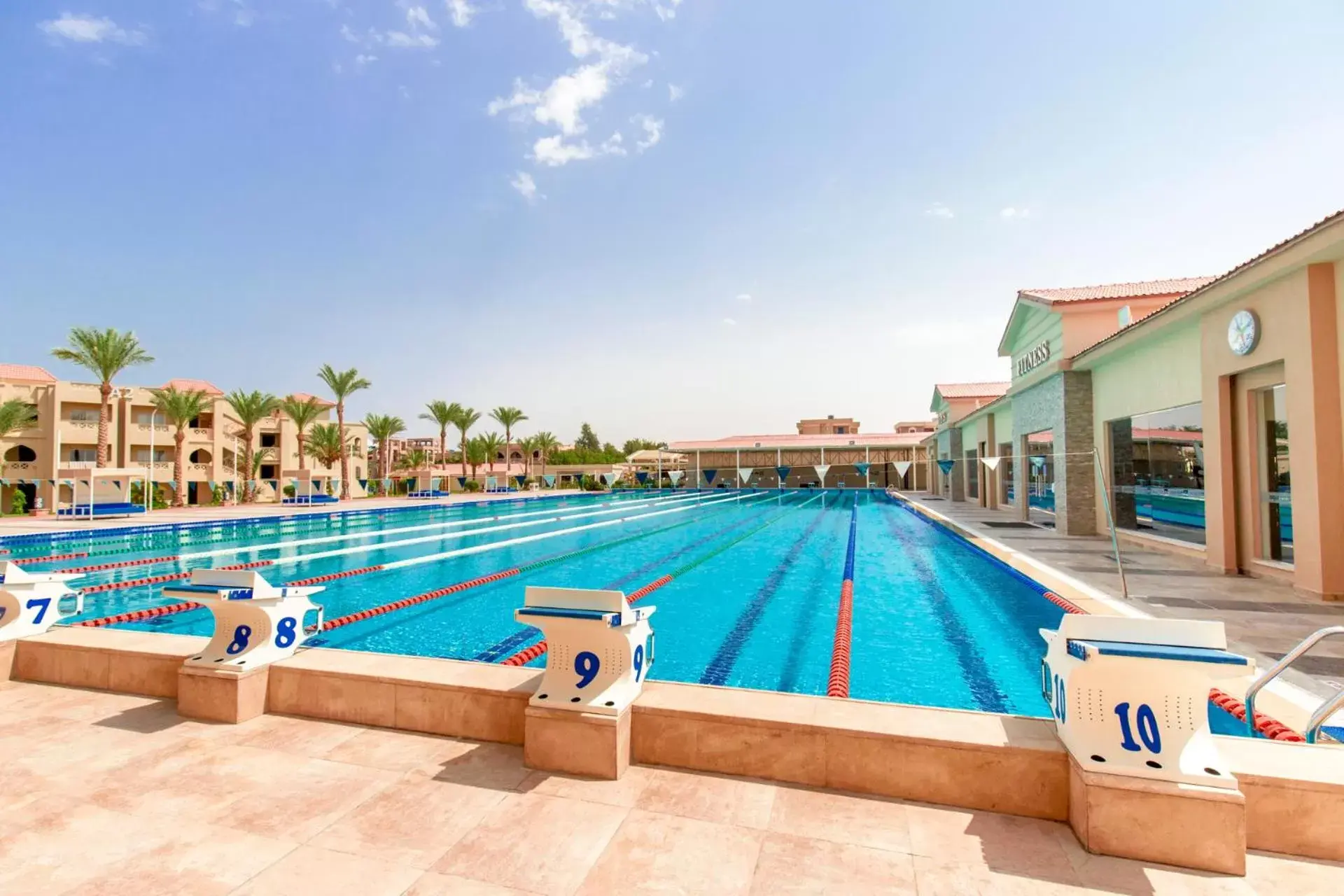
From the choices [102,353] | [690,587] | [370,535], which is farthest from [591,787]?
[102,353]

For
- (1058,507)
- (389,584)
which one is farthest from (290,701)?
(1058,507)

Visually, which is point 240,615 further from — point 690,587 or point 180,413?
point 180,413

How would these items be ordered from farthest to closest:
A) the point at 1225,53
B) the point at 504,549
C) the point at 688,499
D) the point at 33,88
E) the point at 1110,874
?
the point at 688,499
the point at 504,549
the point at 33,88
the point at 1225,53
the point at 1110,874

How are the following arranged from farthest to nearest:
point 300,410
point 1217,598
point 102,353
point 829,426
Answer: point 829,426 < point 300,410 < point 102,353 < point 1217,598

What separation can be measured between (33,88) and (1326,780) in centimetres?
1509

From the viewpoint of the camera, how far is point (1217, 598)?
628cm

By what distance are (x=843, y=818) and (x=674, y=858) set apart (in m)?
0.70

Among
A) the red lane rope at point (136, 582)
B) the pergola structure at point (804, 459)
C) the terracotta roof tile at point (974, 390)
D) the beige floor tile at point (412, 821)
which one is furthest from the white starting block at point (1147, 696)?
the pergola structure at point (804, 459)

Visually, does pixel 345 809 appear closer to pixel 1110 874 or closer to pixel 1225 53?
pixel 1110 874

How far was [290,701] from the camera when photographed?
10.9 feet

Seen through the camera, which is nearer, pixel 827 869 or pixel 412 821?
pixel 827 869

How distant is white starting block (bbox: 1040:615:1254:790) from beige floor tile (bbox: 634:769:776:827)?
1.21 m

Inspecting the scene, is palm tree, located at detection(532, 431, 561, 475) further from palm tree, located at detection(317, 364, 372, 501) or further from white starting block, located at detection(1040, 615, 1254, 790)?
white starting block, located at detection(1040, 615, 1254, 790)

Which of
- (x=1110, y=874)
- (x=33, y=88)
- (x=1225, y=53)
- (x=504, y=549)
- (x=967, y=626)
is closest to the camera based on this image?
(x=1110, y=874)
